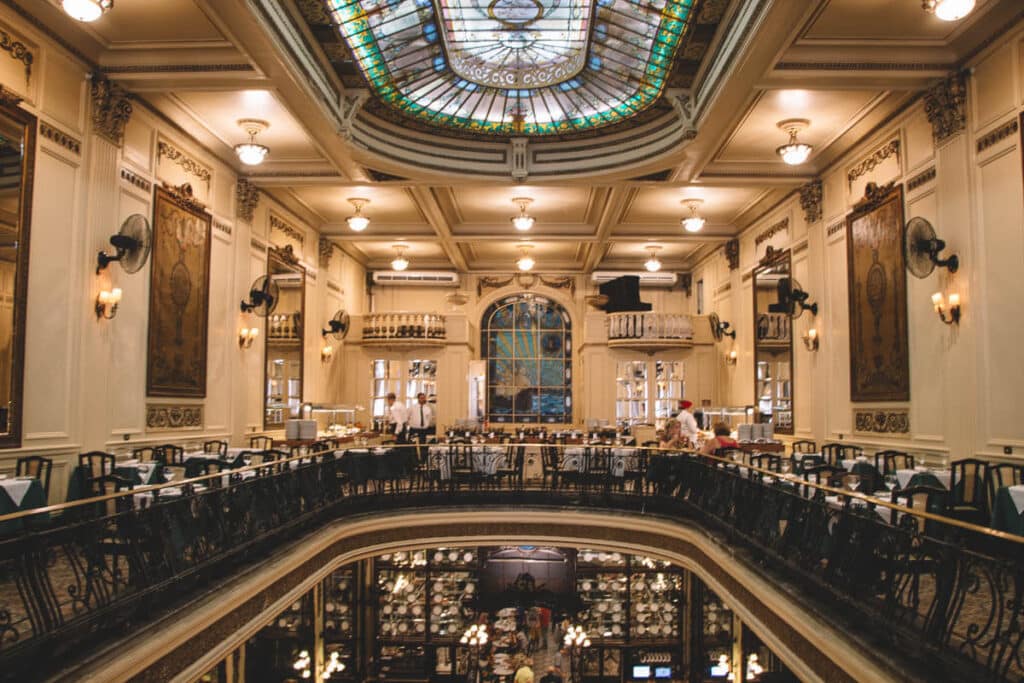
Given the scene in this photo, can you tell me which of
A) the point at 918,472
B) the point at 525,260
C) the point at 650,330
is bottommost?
the point at 918,472

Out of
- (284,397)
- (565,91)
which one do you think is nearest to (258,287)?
(284,397)

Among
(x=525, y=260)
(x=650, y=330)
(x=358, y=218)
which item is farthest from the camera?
(x=650, y=330)

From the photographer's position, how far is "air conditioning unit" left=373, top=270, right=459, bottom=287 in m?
17.8

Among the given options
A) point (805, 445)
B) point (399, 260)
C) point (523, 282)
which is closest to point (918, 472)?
point (805, 445)

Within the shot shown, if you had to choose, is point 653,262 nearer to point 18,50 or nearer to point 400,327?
point 400,327

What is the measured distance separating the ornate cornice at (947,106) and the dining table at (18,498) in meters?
9.08

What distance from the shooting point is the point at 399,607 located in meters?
13.3

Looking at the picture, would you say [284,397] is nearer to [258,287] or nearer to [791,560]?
[258,287]

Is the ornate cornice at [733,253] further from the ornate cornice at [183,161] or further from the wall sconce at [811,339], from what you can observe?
the ornate cornice at [183,161]

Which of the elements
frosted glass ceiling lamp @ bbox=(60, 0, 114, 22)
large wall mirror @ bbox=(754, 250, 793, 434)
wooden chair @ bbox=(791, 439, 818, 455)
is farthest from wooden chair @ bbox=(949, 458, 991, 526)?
frosted glass ceiling lamp @ bbox=(60, 0, 114, 22)

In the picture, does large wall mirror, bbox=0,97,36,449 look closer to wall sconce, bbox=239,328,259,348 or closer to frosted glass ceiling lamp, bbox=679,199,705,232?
wall sconce, bbox=239,328,259,348

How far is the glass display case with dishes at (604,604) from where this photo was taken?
13.4m

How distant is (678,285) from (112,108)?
1337 centimetres

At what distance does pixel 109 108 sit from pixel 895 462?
943 centimetres
